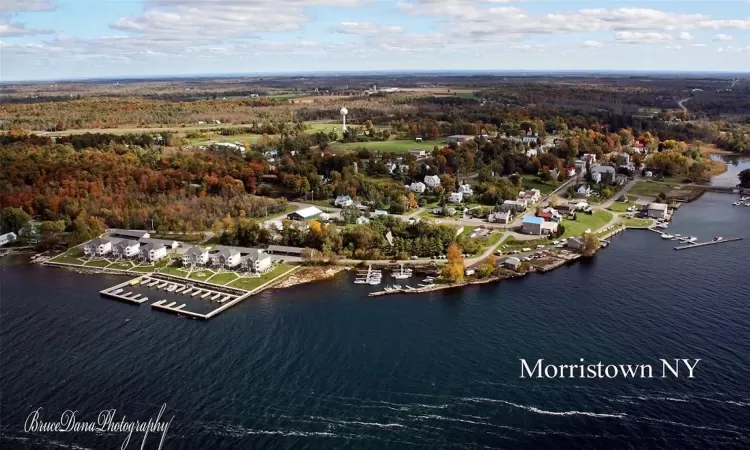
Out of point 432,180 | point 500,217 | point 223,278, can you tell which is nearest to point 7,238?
point 223,278

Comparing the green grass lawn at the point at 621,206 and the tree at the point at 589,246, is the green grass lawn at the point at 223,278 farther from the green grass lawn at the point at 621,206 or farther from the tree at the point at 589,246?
the green grass lawn at the point at 621,206

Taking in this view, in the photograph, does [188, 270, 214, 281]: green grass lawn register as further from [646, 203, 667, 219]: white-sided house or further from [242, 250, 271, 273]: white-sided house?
[646, 203, 667, 219]: white-sided house

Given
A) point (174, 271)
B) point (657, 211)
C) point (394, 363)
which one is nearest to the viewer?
point (394, 363)

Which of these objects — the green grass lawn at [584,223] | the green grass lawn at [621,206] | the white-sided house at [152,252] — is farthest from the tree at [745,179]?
the white-sided house at [152,252]

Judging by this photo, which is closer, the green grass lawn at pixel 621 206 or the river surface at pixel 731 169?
the green grass lawn at pixel 621 206

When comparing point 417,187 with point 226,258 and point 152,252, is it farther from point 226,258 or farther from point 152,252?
point 152,252
